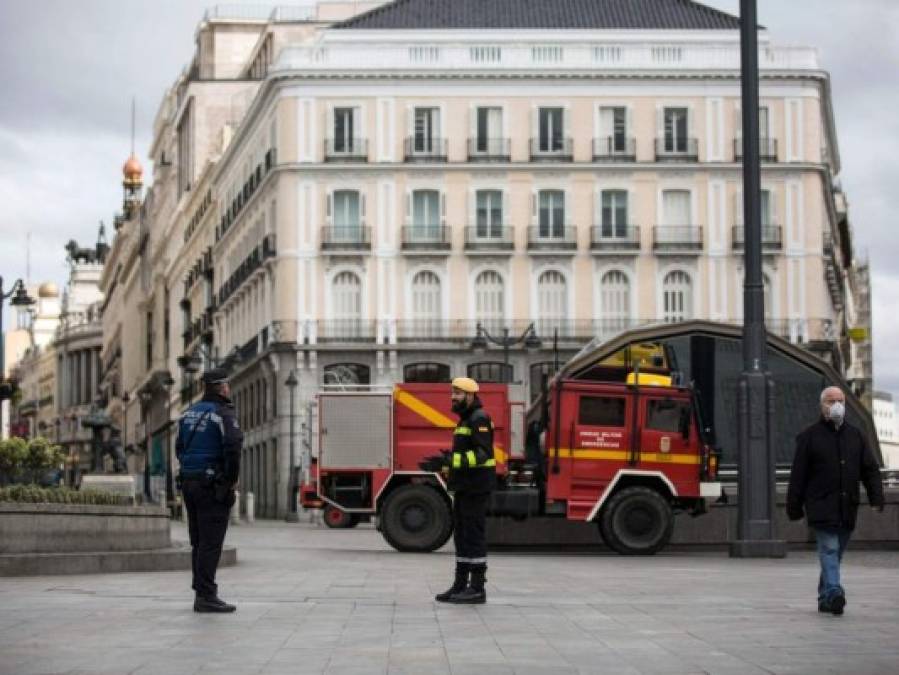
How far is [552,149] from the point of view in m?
75.2

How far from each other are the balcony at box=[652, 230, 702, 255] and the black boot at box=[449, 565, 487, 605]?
5737cm

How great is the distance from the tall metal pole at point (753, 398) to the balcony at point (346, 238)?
45.7 metres

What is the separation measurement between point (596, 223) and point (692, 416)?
44.2 m

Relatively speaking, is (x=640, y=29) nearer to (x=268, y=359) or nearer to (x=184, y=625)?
(x=268, y=359)

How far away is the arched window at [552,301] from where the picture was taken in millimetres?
73812

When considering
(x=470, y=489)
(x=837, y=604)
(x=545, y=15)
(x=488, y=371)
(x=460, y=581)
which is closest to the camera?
(x=837, y=604)

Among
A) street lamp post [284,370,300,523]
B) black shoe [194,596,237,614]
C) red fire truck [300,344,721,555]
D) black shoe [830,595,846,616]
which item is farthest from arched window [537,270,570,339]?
black shoe [194,596,237,614]

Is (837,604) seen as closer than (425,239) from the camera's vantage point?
Yes

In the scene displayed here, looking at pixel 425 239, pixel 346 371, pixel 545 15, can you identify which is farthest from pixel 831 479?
pixel 545 15

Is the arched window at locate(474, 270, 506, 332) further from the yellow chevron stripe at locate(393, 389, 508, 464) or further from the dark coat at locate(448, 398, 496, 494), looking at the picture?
the dark coat at locate(448, 398, 496, 494)

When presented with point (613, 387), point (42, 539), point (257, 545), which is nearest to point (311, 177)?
point (257, 545)

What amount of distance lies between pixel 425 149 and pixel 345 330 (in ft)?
23.6

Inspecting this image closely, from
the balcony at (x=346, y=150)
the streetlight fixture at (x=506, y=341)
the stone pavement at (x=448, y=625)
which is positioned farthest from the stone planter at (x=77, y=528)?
the balcony at (x=346, y=150)

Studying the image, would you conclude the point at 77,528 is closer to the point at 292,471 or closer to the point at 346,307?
the point at 292,471
